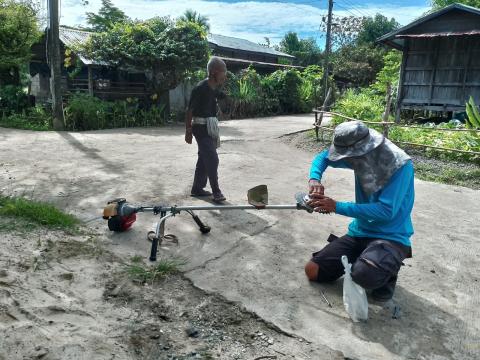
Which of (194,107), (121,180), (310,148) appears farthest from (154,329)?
(310,148)

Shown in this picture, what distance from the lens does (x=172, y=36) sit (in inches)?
537

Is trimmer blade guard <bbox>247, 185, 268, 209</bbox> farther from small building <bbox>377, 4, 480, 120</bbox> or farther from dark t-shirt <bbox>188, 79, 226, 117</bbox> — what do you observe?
small building <bbox>377, 4, 480, 120</bbox>

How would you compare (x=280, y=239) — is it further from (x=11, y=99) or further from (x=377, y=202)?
(x=11, y=99)

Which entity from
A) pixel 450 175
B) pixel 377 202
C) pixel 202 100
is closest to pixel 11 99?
pixel 202 100

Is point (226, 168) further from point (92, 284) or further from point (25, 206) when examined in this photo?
point (92, 284)

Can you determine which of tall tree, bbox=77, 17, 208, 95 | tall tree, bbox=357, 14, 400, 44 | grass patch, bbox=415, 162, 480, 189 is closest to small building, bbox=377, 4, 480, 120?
tall tree, bbox=77, 17, 208, 95

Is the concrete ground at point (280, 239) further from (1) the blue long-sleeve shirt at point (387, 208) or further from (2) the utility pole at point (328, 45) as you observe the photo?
(2) the utility pole at point (328, 45)

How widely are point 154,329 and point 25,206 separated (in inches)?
95.9

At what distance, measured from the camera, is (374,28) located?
37281 mm

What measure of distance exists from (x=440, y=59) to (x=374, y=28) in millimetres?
26023

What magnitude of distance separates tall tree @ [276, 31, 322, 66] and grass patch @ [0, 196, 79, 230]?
130 feet

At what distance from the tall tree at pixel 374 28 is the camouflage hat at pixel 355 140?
37.0m

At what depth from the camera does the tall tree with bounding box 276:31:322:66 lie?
1638 inches

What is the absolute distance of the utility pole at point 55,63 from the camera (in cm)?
1117
